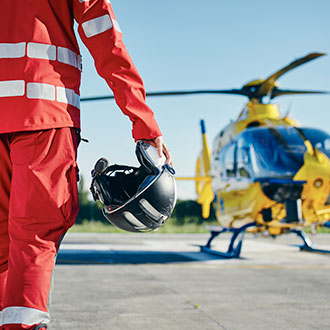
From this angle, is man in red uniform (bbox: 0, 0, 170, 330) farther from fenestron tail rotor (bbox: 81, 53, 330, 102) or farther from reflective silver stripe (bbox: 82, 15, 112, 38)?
fenestron tail rotor (bbox: 81, 53, 330, 102)

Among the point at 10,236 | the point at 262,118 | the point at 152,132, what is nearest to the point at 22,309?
the point at 10,236

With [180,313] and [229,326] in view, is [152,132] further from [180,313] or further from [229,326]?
[180,313]

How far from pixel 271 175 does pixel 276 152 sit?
382 millimetres

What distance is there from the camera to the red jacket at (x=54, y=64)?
68.8 inches

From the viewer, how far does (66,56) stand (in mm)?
1840

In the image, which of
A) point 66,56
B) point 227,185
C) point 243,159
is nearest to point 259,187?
point 243,159

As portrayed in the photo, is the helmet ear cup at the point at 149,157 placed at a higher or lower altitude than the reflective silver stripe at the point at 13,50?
lower

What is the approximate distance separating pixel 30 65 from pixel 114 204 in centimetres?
61

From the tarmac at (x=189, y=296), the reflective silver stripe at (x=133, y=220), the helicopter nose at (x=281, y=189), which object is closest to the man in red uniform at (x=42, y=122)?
the reflective silver stripe at (x=133, y=220)

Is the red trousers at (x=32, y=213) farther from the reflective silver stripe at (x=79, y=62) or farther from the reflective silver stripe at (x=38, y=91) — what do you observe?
the reflective silver stripe at (x=79, y=62)

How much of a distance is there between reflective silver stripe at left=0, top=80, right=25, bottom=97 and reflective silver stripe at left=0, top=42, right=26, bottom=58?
10cm

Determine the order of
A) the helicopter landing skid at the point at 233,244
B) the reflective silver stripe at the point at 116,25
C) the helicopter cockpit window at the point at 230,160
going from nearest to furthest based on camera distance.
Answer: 1. the reflective silver stripe at the point at 116,25
2. the helicopter landing skid at the point at 233,244
3. the helicopter cockpit window at the point at 230,160

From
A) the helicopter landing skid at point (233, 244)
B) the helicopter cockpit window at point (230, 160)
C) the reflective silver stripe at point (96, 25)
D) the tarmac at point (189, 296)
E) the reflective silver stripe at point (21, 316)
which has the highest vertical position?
the reflective silver stripe at point (96, 25)

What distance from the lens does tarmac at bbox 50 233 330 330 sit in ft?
10.1
